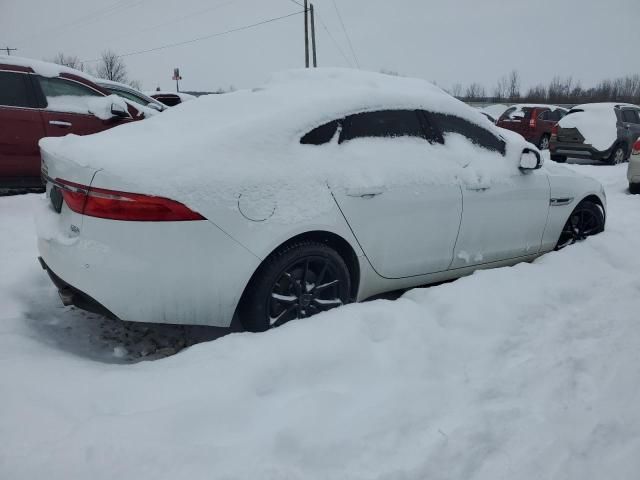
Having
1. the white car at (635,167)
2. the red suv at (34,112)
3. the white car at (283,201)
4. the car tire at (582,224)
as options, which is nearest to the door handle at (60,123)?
the red suv at (34,112)

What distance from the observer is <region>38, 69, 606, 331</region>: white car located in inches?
85.7

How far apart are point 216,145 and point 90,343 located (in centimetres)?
133

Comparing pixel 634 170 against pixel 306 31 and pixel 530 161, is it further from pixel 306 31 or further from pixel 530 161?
pixel 306 31

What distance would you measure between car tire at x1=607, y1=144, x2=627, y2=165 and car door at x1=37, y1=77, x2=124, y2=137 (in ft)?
35.9

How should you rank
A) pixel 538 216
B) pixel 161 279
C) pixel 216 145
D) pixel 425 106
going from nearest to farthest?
1. pixel 161 279
2. pixel 216 145
3. pixel 425 106
4. pixel 538 216

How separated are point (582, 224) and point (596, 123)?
894 centimetres

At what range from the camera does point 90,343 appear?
106 inches

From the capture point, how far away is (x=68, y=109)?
5.73 metres

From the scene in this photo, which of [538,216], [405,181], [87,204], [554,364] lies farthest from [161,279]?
[538,216]

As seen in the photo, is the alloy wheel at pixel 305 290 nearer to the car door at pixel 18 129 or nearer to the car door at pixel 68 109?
the car door at pixel 18 129

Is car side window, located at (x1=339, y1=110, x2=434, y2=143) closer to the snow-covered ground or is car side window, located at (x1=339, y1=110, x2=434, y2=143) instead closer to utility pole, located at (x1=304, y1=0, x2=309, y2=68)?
the snow-covered ground

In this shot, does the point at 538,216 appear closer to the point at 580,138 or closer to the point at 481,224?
the point at 481,224

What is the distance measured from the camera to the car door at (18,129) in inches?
208

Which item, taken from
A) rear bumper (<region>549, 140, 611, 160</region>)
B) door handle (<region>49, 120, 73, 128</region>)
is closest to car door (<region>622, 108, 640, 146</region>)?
rear bumper (<region>549, 140, 611, 160</region>)
